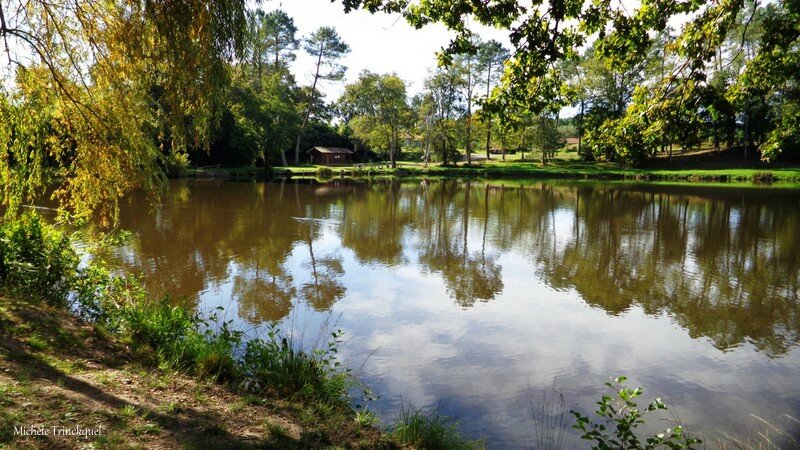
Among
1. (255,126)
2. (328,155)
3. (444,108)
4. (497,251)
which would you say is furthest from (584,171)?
(497,251)

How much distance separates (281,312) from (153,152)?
11.2ft

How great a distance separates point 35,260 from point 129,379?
339 centimetres

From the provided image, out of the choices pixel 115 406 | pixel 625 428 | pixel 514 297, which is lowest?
pixel 514 297

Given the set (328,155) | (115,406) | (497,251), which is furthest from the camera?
(328,155)

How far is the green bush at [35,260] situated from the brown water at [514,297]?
237cm

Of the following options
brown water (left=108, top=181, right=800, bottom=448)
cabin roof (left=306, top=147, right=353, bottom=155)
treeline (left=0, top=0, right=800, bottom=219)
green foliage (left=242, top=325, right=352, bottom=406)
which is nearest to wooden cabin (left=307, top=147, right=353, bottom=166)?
cabin roof (left=306, top=147, right=353, bottom=155)

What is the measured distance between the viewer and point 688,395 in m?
6.06

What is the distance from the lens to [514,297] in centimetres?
1005

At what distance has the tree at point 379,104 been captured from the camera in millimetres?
51281

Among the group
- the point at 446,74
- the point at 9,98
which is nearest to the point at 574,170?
the point at 446,74

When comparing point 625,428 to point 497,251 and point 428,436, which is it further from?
point 497,251

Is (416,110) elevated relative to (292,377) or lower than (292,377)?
elevated

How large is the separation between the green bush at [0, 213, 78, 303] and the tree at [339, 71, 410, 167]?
152 ft

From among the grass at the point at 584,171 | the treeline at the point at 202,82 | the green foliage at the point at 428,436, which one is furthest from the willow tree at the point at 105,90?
the grass at the point at 584,171
